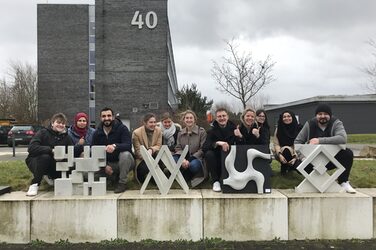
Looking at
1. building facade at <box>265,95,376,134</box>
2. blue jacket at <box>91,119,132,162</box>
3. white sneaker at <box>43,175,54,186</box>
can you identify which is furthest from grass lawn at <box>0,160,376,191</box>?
building facade at <box>265,95,376,134</box>

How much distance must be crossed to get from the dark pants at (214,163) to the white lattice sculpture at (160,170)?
454mm

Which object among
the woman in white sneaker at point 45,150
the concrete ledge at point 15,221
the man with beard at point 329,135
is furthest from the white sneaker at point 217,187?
the concrete ledge at point 15,221

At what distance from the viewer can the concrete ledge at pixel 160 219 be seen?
545 cm

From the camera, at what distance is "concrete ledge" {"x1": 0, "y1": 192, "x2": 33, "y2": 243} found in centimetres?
541

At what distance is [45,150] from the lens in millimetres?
5930

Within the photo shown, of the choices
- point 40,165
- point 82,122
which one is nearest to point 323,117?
point 82,122

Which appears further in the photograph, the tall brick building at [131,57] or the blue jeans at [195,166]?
the tall brick building at [131,57]

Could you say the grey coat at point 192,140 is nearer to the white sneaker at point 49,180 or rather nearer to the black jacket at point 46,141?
the black jacket at point 46,141

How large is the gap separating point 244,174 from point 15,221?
3148 mm

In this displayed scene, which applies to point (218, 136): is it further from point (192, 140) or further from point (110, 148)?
point (110, 148)

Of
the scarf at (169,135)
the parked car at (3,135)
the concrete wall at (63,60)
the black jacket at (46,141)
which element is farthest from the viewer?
the concrete wall at (63,60)

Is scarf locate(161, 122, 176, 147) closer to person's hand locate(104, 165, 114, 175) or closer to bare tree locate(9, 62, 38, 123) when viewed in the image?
person's hand locate(104, 165, 114, 175)

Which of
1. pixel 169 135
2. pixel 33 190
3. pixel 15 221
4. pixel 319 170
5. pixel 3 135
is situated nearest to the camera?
pixel 15 221

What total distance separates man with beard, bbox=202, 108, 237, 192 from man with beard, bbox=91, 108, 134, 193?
1170 millimetres
